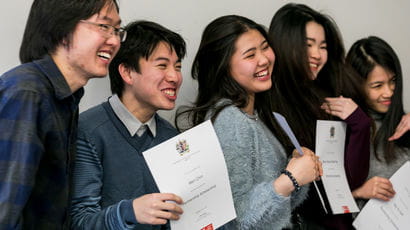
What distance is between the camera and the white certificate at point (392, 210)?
1657 mm

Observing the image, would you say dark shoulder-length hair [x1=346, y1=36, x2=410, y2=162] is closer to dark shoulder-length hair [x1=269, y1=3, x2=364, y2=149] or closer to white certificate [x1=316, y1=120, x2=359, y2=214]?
dark shoulder-length hair [x1=269, y1=3, x2=364, y2=149]

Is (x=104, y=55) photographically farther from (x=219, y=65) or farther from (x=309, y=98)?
(x=309, y=98)

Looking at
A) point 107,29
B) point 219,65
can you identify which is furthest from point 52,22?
point 219,65

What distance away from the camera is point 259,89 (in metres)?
1.48

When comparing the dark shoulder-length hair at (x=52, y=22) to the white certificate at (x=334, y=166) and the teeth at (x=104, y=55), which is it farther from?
the white certificate at (x=334, y=166)

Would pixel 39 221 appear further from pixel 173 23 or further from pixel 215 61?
pixel 173 23

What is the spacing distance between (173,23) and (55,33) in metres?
0.75

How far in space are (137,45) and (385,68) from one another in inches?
46.7

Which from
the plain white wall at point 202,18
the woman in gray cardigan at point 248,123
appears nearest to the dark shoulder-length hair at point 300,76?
the woman in gray cardigan at point 248,123

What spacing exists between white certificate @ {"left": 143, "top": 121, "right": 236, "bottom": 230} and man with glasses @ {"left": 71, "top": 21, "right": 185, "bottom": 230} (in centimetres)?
4

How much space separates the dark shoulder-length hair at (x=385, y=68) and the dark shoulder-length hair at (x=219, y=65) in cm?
66

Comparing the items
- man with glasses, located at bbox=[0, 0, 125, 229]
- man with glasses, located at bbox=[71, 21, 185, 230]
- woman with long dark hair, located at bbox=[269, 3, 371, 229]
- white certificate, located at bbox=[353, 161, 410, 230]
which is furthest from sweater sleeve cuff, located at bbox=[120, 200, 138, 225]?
white certificate, located at bbox=[353, 161, 410, 230]

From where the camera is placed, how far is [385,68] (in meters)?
1.95

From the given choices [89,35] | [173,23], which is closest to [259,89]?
[173,23]
